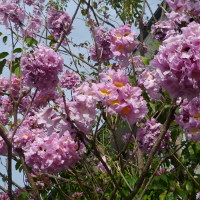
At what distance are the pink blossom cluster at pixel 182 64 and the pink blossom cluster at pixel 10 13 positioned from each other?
84.6 inches

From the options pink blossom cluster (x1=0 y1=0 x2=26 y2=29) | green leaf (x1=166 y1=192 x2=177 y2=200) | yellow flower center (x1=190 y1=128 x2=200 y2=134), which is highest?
pink blossom cluster (x1=0 y1=0 x2=26 y2=29)

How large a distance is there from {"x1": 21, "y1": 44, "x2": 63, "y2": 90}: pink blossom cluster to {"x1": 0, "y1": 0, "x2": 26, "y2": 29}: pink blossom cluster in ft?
4.34

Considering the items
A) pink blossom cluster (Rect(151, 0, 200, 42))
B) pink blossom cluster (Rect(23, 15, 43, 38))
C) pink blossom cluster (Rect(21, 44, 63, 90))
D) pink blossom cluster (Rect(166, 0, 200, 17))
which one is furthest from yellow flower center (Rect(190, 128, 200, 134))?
pink blossom cluster (Rect(23, 15, 43, 38))

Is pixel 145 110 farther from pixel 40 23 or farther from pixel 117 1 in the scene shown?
pixel 117 1

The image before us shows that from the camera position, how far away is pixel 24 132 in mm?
2275

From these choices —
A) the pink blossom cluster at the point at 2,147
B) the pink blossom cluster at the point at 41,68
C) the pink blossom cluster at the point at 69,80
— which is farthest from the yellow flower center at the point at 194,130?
the pink blossom cluster at the point at 69,80

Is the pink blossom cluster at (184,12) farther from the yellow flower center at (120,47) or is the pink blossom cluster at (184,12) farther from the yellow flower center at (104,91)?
the yellow flower center at (104,91)

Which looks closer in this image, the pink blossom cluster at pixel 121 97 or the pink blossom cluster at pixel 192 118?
the pink blossom cluster at pixel 121 97

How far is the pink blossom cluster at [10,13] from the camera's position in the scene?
309 cm

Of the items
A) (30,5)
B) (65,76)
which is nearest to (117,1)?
(30,5)

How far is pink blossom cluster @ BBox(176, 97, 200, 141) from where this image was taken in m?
1.69

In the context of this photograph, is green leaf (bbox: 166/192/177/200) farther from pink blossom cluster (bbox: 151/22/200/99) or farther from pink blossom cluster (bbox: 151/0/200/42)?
pink blossom cluster (bbox: 151/22/200/99)

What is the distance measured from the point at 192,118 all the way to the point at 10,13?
207 centimetres

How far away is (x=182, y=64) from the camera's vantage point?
1220 mm
